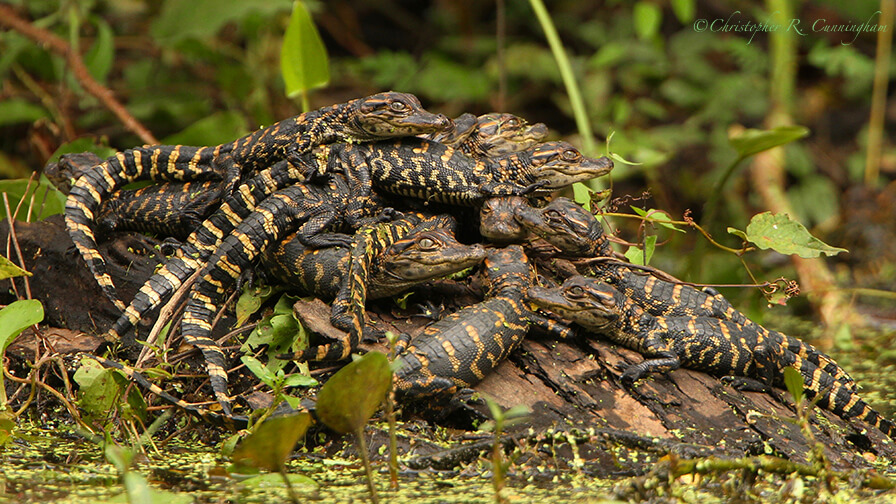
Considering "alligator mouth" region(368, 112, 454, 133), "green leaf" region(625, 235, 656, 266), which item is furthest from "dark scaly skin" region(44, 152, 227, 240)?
"green leaf" region(625, 235, 656, 266)

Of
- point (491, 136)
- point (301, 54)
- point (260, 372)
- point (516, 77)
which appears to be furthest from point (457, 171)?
point (516, 77)

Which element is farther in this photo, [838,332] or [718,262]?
[718,262]

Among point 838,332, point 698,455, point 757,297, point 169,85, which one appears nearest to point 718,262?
point 838,332

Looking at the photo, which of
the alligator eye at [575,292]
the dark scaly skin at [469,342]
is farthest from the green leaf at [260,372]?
the alligator eye at [575,292]

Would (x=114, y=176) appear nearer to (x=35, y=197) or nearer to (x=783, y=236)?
(x=35, y=197)

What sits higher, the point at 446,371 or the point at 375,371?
the point at 375,371

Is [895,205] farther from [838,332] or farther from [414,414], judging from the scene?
[414,414]
